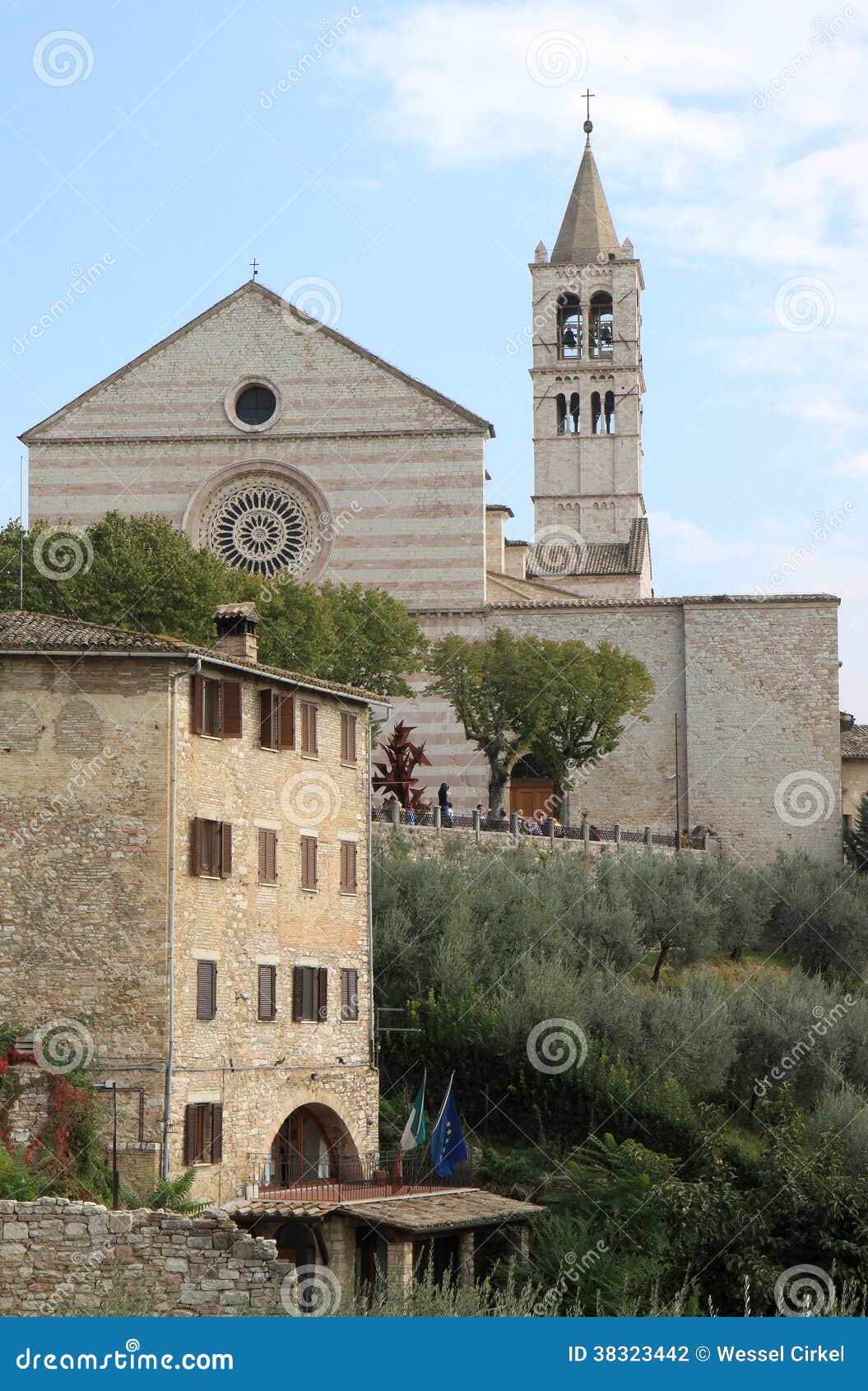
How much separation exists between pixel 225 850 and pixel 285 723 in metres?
2.97

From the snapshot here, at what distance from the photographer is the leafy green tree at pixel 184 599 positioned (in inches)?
1667

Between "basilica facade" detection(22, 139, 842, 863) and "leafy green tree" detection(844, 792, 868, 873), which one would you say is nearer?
"leafy green tree" detection(844, 792, 868, 873)

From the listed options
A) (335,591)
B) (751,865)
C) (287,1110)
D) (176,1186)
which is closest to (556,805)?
(751,865)

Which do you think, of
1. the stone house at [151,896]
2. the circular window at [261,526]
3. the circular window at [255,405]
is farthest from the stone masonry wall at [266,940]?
the circular window at [255,405]

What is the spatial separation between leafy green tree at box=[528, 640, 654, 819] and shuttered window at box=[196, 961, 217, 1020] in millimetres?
21541

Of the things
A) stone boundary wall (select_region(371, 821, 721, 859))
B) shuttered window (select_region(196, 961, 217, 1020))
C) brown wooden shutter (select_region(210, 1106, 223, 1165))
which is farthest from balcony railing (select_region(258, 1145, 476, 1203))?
stone boundary wall (select_region(371, 821, 721, 859))

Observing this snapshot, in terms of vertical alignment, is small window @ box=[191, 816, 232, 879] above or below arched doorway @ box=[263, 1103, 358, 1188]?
above

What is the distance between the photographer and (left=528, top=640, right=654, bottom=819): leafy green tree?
160 feet

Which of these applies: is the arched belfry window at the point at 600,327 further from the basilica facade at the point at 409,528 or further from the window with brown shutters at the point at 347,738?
the window with brown shutters at the point at 347,738

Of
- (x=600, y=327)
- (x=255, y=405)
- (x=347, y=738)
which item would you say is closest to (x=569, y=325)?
(x=600, y=327)

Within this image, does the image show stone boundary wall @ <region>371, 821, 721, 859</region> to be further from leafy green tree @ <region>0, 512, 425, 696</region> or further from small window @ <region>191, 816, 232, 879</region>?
small window @ <region>191, 816, 232, 879</region>

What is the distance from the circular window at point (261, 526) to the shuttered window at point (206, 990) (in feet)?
94.9

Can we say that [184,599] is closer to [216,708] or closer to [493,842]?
[493,842]

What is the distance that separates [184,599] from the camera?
140 feet
